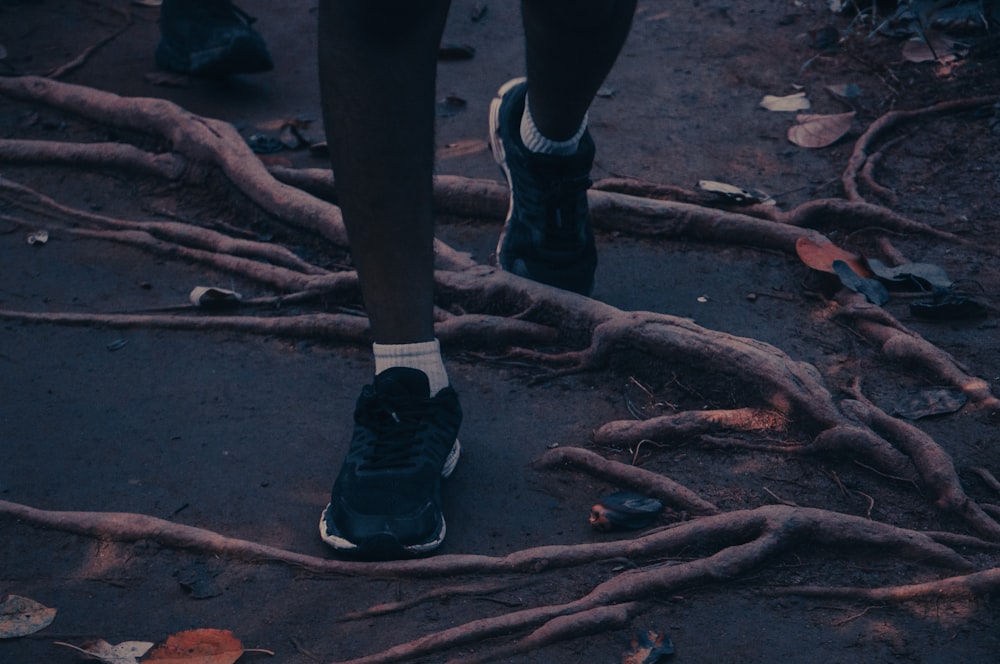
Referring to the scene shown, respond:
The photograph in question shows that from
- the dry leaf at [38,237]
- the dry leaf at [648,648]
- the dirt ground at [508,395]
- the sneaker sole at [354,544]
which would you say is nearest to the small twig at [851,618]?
the dirt ground at [508,395]

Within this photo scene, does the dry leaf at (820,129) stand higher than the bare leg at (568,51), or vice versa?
the bare leg at (568,51)

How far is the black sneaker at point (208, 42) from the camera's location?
171 inches

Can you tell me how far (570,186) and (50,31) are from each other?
11.9 ft

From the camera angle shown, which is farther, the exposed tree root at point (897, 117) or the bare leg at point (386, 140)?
the exposed tree root at point (897, 117)

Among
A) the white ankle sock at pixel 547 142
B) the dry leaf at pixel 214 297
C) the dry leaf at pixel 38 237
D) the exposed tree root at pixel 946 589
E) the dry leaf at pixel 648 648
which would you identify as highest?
the white ankle sock at pixel 547 142

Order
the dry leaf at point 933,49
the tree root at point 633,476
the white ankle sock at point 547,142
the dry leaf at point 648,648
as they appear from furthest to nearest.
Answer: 1. the dry leaf at point 933,49
2. the white ankle sock at point 547,142
3. the tree root at point 633,476
4. the dry leaf at point 648,648

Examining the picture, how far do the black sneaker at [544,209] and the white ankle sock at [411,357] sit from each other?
28.3 inches

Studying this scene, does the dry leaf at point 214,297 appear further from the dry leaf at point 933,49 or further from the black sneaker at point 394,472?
the dry leaf at point 933,49

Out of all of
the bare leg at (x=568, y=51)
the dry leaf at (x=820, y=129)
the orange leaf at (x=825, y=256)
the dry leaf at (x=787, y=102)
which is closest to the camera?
the bare leg at (x=568, y=51)

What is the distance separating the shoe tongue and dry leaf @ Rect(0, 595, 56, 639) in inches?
30.6

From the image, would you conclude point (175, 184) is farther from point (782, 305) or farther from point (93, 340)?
point (782, 305)

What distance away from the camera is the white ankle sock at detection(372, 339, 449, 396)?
2184 millimetres

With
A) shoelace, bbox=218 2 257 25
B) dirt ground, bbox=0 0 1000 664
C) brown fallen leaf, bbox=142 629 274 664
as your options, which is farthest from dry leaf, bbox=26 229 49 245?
brown fallen leaf, bbox=142 629 274 664

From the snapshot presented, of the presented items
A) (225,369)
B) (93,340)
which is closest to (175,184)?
(93,340)
